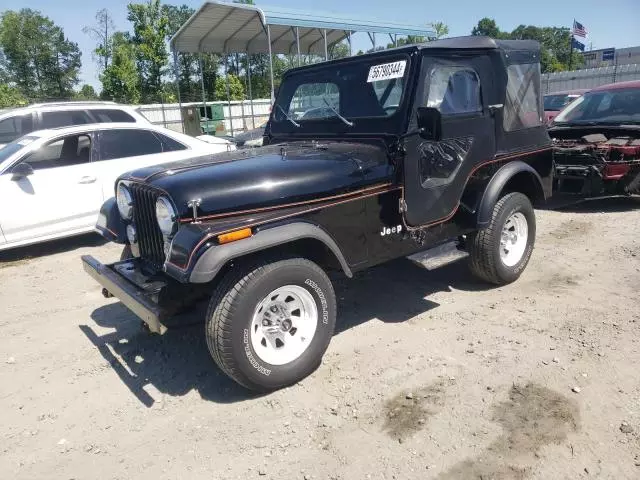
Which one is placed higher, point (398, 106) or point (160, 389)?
point (398, 106)

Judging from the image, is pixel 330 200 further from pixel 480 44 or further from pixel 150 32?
pixel 150 32

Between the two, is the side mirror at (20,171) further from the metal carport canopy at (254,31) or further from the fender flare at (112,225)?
the metal carport canopy at (254,31)

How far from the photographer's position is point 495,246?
4594 mm

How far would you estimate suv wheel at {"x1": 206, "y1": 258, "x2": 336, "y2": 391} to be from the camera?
2.99 meters

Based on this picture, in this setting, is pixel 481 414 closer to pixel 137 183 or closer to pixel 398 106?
pixel 398 106

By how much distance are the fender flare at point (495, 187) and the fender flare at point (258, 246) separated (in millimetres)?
1558

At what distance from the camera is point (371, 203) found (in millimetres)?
3619

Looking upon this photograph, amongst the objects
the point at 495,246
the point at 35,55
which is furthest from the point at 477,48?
the point at 35,55

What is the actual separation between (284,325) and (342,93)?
202 centimetres

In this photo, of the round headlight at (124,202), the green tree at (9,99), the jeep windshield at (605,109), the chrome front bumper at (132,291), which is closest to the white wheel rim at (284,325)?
the chrome front bumper at (132,291)

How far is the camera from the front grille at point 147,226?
11.0 feet

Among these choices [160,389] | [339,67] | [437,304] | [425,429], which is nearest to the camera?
[425,429]

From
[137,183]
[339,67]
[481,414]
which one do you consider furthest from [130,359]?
[339,67]

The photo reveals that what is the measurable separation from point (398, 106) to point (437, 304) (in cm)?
182
